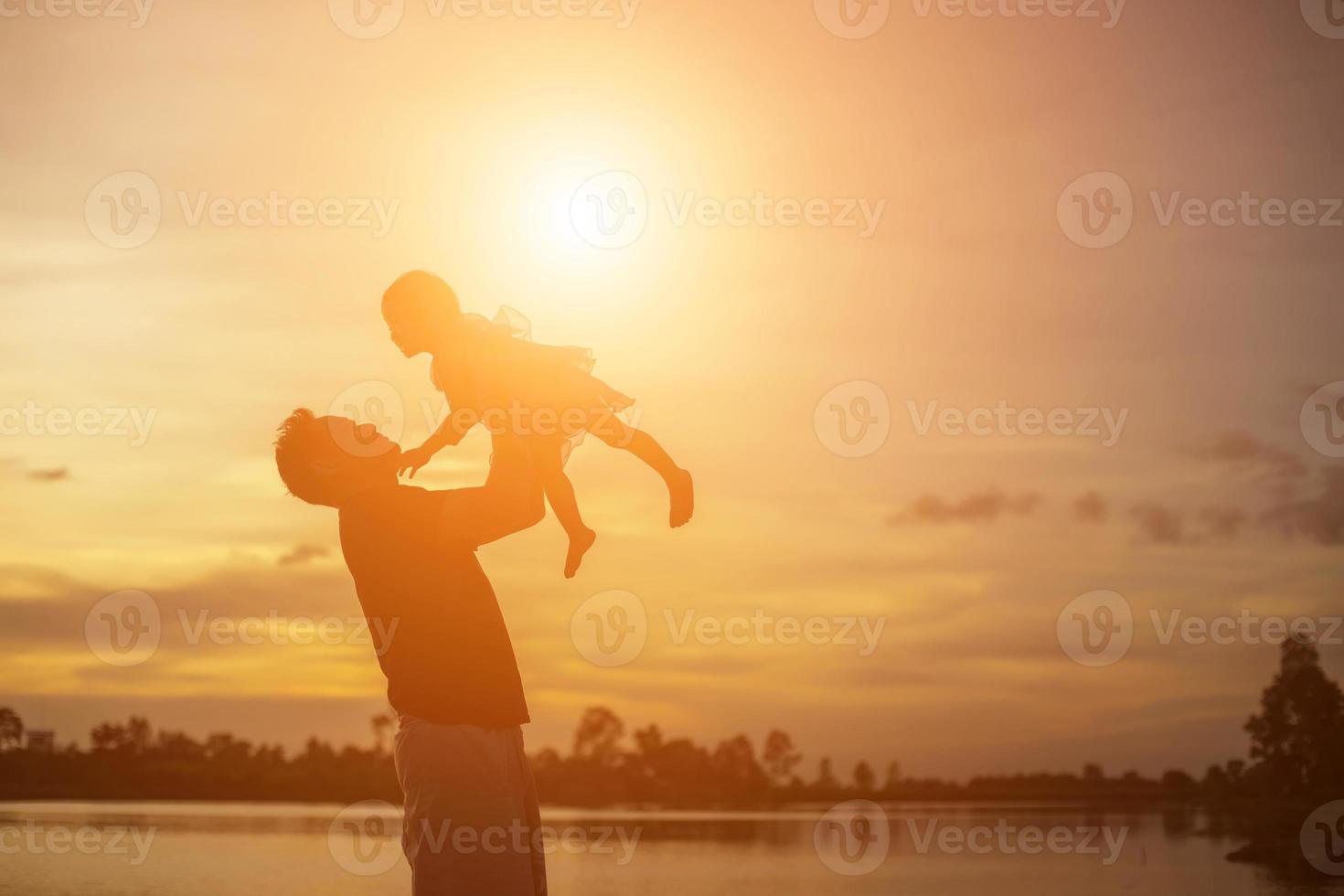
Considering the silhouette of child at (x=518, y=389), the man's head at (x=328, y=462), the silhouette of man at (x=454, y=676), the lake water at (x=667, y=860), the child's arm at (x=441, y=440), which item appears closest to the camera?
the silhouette of man at (x=454, y=676)

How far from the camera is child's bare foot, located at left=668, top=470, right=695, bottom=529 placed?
445 centimetres

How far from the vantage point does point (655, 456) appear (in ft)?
15.2

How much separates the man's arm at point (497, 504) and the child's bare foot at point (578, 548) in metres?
0.93

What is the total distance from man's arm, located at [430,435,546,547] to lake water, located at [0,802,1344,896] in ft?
120

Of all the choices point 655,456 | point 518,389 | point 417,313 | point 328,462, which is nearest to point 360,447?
point 328,462

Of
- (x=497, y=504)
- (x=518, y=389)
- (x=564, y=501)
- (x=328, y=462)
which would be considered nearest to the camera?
(x=497, y=504)

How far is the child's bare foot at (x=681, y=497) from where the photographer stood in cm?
445

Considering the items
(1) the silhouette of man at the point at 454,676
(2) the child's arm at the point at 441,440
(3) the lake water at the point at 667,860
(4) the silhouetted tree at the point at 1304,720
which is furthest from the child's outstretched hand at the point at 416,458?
(4) the silhouetted tree at the point at 1304,720

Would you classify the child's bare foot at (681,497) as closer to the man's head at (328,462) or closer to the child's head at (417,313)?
the man's head at (328,462)

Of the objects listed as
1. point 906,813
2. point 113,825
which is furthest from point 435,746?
point 906,813

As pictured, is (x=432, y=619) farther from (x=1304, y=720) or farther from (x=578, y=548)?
(x=1304, y=720)

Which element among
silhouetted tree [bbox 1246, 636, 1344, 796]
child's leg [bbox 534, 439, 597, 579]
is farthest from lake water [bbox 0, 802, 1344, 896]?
child's leg [bbox 534, 439, 597, 579]

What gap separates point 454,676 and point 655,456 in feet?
3.87

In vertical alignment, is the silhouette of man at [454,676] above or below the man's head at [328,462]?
below
